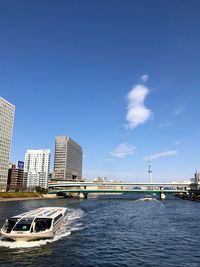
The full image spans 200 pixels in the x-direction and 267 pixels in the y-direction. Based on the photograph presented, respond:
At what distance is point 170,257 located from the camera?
1377 inches

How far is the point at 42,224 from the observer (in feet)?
148

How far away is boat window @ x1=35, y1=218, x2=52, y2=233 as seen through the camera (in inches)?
1727

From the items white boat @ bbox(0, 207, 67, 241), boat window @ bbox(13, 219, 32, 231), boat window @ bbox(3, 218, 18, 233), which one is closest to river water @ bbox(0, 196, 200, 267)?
white boat @ bbox(0, 207, 67, 241)

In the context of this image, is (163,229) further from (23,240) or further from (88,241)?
(23,240)

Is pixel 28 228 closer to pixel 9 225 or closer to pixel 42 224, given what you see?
pixel 42 224

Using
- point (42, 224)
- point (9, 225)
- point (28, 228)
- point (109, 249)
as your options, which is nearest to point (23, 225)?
point (28, 228)

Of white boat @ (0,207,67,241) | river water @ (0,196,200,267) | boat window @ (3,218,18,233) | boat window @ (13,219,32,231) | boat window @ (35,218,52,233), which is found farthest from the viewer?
boat window @ (35,218,52,233)

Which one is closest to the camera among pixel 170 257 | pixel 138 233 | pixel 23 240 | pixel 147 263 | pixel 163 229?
pixel 147 263

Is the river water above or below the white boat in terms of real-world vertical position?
below

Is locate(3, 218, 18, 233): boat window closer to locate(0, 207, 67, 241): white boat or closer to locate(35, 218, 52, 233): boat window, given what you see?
locate(0, 207, 67, 241): white boat

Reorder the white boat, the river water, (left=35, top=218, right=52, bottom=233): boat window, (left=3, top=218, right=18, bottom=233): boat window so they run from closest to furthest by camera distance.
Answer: the river water < the white boat < (left=3, top=218, right=18, bottom=233): boat window < (left=35, top=218, right=52, bottom=233): boat window

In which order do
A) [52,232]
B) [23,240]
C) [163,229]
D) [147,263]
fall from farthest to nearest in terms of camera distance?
[163,229] → [52,232] → [23,240] → [147,263]

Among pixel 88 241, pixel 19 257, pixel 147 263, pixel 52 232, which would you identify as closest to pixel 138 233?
pixel 88 241

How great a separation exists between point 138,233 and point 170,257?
697 inches
